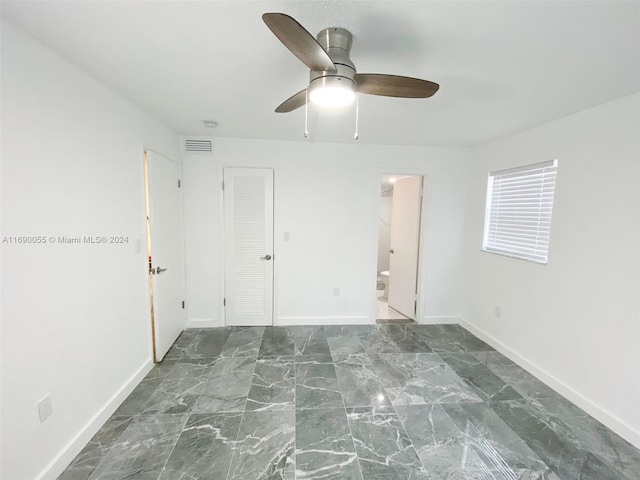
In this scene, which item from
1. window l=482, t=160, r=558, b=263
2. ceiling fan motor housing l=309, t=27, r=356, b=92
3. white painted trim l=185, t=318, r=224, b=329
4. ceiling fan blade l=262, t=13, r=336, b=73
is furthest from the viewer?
white painted trim l=185, t=318, r=224, b=329

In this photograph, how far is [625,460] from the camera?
159 centimetres

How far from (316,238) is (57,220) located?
7.67 ft

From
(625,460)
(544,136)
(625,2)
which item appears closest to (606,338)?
(625,460)

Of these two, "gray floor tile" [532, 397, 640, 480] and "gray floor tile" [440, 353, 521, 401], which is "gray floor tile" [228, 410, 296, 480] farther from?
"gray floor tile" [532, 397, 640, 480]

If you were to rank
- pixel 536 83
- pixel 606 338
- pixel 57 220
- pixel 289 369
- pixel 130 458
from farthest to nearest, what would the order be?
pixel 289 369
pixel 606 338
pixel 536 83
pixel 130 458
pixel 57 220

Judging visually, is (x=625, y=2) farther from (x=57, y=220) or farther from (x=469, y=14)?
(x=57, y=220)

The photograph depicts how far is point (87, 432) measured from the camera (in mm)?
1645

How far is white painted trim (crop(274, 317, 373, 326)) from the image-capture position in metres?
3.36

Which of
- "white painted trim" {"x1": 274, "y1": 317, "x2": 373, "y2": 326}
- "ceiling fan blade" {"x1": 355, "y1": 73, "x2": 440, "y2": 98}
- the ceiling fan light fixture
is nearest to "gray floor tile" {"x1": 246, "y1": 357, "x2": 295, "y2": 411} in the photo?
"white painted trim" {"x1": 274, "y1": 317, "x2": 373, "y2": 326}

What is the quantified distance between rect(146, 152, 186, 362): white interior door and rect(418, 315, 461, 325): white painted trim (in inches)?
119

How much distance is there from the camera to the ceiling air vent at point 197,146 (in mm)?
2994

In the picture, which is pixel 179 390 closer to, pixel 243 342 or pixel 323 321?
pixel 243 342

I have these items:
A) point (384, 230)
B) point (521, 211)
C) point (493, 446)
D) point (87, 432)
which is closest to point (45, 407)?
point (87, 432)

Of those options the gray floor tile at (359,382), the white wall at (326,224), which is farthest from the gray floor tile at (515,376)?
the gray floor tile at (359,382)
